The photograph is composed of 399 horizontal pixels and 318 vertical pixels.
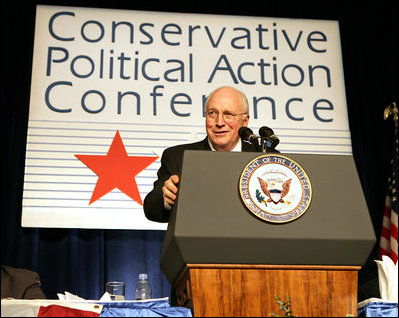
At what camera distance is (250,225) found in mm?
1598

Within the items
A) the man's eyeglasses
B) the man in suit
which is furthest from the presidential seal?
the man's eyeglasses

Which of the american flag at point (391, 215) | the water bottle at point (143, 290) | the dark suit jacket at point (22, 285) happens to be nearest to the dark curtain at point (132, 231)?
the american flag at point (391, 215)

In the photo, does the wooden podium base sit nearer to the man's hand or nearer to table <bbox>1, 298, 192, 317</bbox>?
table <bbox>1, 298, 192, 317</bbox>

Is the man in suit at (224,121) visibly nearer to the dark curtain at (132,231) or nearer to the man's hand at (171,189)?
the man's hand at (171,189)

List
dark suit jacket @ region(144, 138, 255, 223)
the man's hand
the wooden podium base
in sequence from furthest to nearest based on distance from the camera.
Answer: dark suit jacket @ region(144, 138, 255, 223), the man's hand, the wooden podium base

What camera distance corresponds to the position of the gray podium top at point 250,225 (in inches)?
61.8

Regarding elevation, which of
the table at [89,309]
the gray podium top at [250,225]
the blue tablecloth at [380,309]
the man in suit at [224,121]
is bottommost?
the blue tablecloth at [380,309]

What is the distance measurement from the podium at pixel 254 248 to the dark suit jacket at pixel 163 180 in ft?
0.62

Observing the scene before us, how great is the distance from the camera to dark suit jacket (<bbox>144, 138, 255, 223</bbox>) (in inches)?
81.2

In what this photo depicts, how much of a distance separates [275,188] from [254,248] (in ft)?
0.60

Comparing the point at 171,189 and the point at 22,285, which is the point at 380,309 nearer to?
the point at 171,189

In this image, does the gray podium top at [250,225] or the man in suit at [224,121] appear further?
the man in suit at [224,121]

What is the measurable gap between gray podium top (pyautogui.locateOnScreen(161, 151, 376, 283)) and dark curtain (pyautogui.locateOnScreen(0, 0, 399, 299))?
2443mm

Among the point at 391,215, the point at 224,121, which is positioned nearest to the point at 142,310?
the point at 224,121
